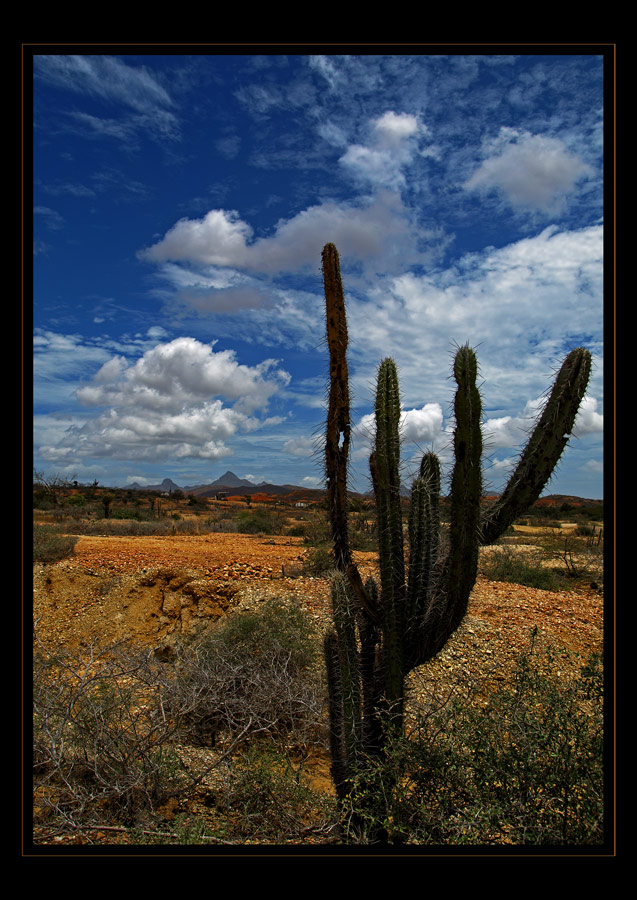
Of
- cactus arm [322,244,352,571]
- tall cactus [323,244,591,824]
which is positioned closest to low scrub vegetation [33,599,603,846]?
tall cactus [323,244,591,824]

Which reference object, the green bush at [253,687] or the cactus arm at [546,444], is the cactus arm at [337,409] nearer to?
the cactus arm at [546,444]

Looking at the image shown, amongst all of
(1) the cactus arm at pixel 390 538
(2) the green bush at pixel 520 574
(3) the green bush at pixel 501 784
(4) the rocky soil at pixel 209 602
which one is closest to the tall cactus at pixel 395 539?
(1) the cactus arm at pixel 390 538

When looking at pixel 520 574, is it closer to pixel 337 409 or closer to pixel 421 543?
pixel 421 543

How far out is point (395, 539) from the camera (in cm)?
381

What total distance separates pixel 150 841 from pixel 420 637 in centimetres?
266

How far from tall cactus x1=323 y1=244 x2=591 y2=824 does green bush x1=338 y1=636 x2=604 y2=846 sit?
1.15 ft

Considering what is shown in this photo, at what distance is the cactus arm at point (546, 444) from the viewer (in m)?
3.73

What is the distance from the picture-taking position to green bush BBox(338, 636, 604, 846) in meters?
3.21

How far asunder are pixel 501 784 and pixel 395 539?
6.78 ft

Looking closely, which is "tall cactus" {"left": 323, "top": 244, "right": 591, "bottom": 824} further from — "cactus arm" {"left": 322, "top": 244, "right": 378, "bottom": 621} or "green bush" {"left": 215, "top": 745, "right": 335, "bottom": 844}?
"green bush" {"left": 215, "top": 745, "right": 335, "bottom": 844}
